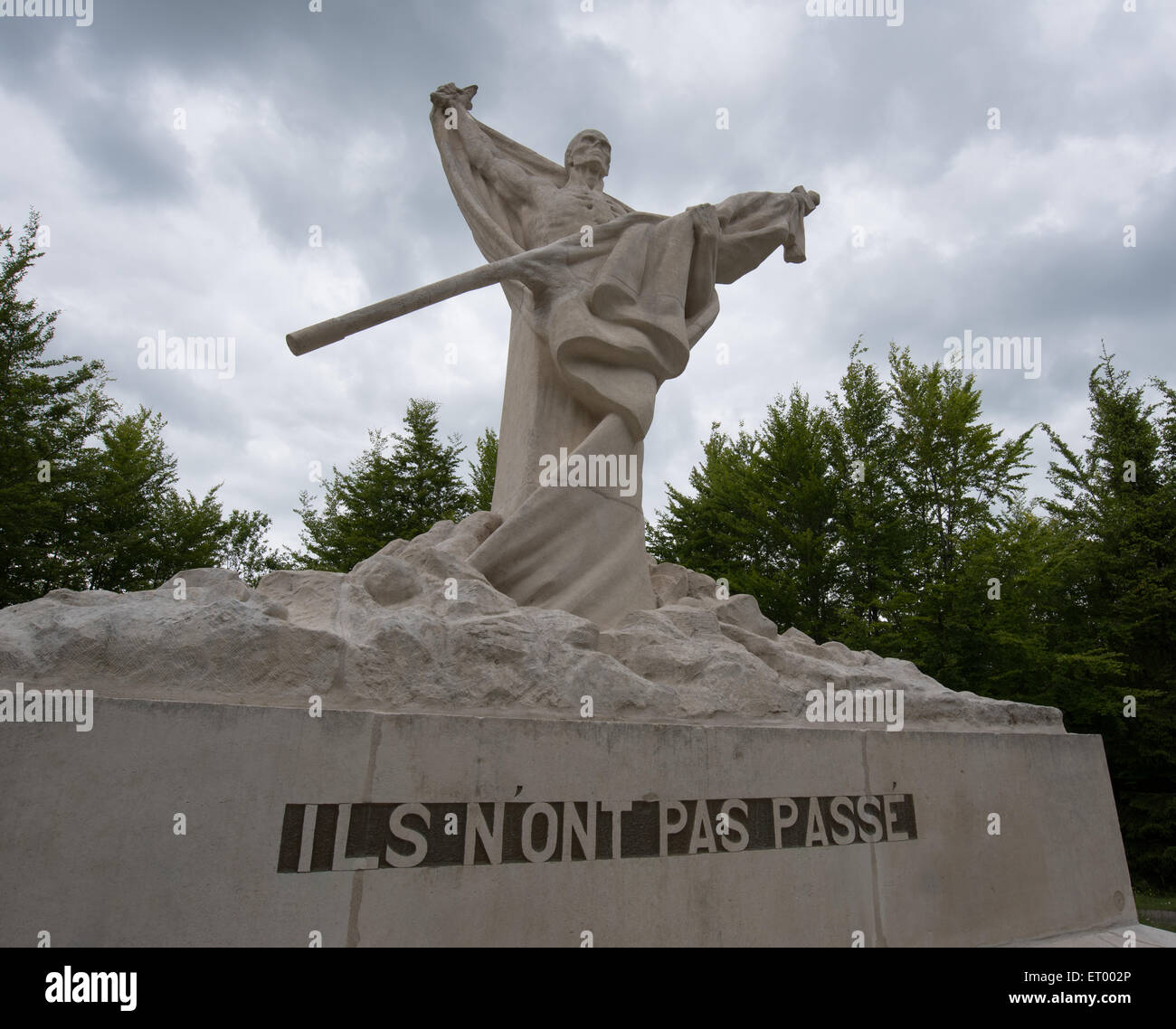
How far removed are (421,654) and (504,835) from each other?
87 centimetres

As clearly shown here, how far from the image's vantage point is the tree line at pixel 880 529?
557 inches

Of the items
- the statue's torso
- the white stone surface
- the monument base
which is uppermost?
the statue's torso

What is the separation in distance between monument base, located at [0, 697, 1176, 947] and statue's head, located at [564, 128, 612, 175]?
16.9ft

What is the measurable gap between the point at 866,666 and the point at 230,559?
70.2 ft

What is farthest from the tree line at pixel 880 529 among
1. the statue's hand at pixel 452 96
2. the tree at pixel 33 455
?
the statue's hand at pixel 452 96

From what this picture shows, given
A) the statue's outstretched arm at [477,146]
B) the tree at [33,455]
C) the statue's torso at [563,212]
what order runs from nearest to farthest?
1. the statue's torso at [563,212]
2. the statue's outstretched arm at [477,146]
3. the tree at [33,455]

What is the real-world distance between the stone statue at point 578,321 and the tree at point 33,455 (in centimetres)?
897

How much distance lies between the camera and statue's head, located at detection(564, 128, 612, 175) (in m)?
6.88

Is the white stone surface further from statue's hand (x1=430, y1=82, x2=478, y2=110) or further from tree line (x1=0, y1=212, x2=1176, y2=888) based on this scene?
tree line (x1=0, y1=212, x2=1176, y2=888)

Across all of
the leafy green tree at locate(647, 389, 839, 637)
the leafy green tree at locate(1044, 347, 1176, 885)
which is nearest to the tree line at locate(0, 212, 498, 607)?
the leafy green tree at locate(647, 389, 839, 637)

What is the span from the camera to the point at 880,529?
16.5 meters

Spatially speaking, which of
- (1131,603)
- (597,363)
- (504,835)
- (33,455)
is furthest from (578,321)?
(1131,603)

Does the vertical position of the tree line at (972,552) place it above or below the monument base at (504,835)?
above

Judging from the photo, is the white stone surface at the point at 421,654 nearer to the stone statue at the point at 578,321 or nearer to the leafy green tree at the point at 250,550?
the stone statue at the point at 578,321
